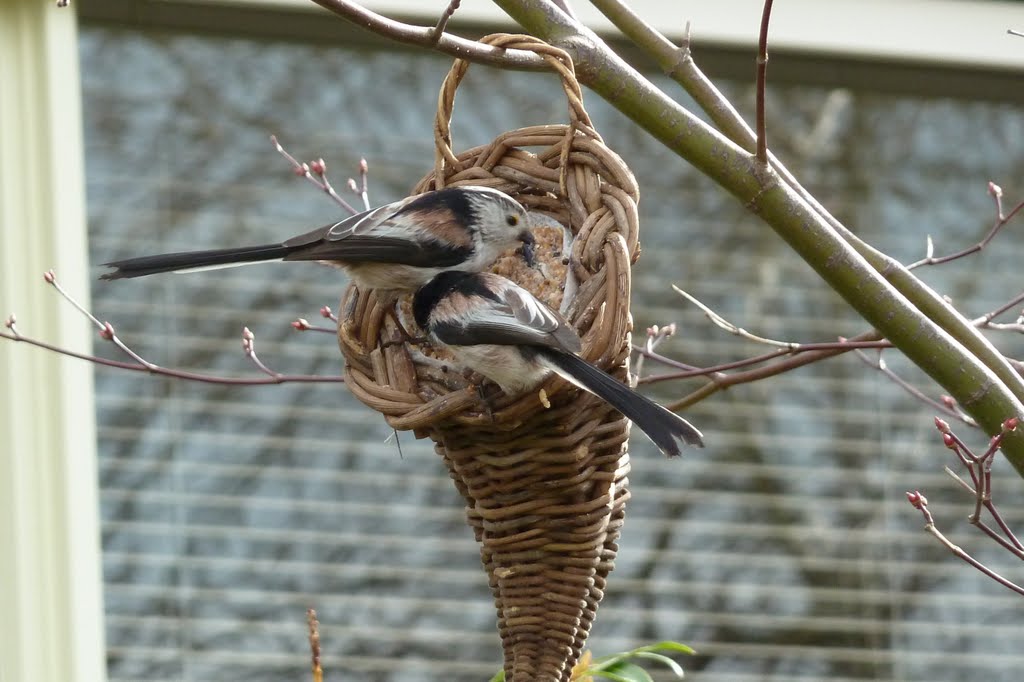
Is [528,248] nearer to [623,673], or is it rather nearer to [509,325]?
[509,325]

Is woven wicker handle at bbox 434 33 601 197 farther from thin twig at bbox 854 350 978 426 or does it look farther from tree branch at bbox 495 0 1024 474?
thin twig at bbox 854 350 978 426

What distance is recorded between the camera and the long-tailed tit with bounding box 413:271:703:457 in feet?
5.90

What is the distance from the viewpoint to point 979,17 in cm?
463

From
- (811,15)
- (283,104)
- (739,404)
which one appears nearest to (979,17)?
(811,15)

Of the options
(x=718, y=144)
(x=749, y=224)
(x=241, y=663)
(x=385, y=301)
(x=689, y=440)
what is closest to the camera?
(x=689, y=440)

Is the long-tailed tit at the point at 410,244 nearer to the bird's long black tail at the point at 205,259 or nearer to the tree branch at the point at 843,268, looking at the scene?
the bird's long black tail at the point at 205,259

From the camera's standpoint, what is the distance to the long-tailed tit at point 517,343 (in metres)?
1.80

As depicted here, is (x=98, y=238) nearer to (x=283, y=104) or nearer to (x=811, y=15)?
(x=283, y=104)

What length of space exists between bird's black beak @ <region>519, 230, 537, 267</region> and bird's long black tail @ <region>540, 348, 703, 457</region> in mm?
274

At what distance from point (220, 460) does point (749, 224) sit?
1.98 m

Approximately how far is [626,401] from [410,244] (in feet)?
1.37

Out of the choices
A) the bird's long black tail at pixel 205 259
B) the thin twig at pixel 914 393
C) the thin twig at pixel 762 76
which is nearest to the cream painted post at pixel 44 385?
the bird's long black tail at pixel 205 259

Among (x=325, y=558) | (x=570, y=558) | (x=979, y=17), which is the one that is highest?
(x=979, y=17)

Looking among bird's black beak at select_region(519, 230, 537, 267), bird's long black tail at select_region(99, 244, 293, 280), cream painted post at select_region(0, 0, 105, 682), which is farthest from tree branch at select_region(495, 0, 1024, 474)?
cream painted post at select_region(0, 0, 105, 682)
